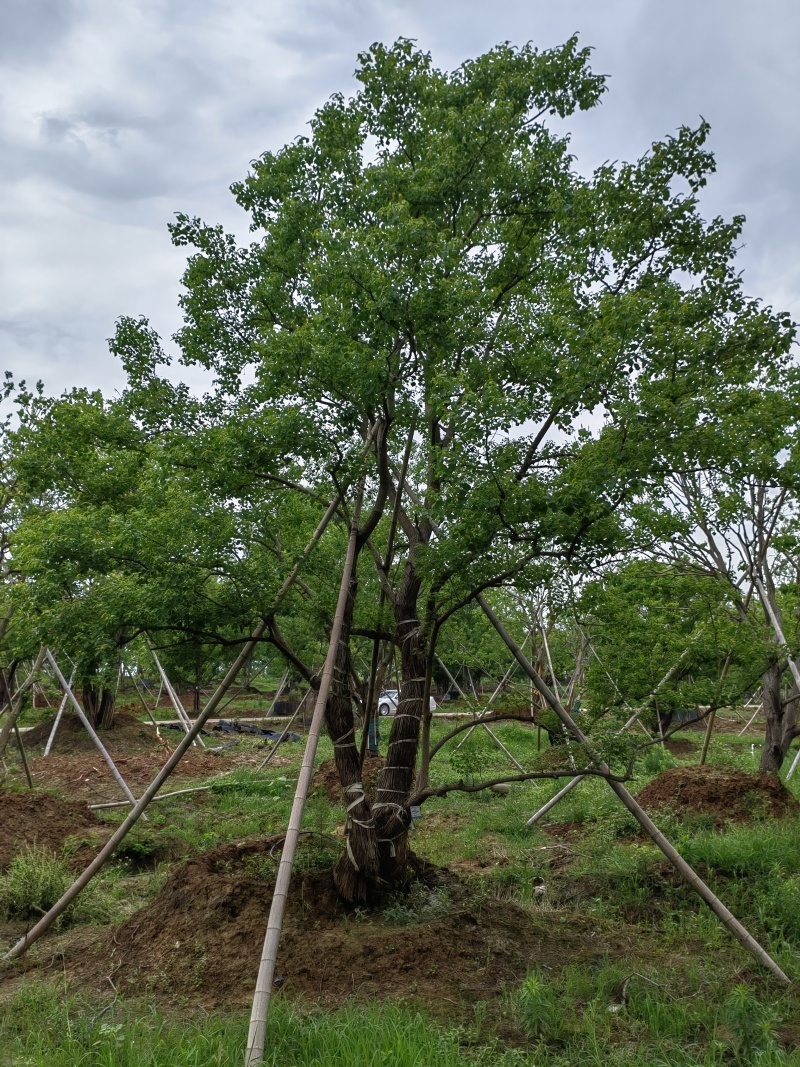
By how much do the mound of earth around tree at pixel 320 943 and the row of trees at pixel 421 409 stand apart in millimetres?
491

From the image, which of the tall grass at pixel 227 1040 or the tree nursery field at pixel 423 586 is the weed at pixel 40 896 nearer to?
the tree nursery field at pixel 423 586

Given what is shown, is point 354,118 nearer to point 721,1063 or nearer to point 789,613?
point 721,1063

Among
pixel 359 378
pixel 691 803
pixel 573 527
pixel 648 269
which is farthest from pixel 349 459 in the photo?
pixel 691 803

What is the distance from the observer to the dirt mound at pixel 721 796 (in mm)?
9570

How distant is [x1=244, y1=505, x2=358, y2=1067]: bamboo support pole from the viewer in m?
4.36

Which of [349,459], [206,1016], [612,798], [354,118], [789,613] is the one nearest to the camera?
[206,1016]

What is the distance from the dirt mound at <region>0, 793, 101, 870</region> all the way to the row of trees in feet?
8.36

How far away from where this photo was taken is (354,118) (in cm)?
827

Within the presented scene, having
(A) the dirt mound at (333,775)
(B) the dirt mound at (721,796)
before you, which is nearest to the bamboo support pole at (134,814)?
(A) the dirt mound at (333,775)

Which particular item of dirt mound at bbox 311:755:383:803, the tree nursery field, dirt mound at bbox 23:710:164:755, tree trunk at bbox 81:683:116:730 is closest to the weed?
the tree nursery field

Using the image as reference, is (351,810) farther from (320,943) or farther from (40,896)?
(40,896)

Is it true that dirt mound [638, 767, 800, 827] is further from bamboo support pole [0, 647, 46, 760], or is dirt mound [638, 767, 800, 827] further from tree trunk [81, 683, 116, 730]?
tree trunk [81, 683, 116, 730]

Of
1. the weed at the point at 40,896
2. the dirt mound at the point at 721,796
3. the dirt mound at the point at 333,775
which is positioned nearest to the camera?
the weed at the point at 40,896

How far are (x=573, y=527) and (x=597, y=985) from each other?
3029 mm
